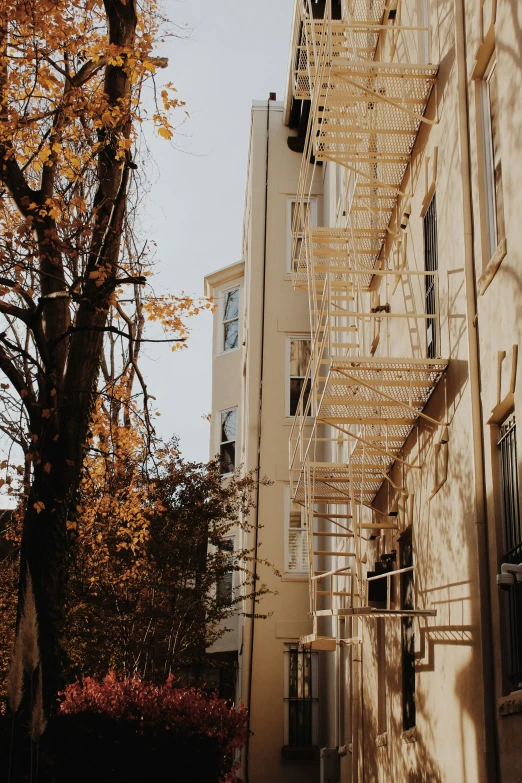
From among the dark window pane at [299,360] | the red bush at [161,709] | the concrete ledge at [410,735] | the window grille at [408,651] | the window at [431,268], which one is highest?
the dark window pane at [299,360]

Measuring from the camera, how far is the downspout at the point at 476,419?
27.5 ft

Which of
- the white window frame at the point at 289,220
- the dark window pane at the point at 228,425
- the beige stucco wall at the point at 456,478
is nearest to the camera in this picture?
the beige stucco wall at the point at 456,478

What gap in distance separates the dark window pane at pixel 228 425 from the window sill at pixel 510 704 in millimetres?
18023

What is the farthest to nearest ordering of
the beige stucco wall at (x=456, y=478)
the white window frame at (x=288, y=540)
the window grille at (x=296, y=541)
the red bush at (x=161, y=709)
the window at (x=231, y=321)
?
the window at (x=231, y=321)
the window grille at (x=296, y=541)
the white window frame at (x=288, y=540)
the red bush at (x=161, y=709)
the beige stucco wall at (x=456, y=478)

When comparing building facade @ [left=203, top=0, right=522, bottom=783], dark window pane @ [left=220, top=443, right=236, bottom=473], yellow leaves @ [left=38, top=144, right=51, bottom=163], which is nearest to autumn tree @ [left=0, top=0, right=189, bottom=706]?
yellow leaves @ [left=38, top=144, right=51, bottom=163]

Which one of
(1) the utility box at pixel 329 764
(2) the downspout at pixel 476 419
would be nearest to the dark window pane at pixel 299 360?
(1) the utility box at pixel 329 764

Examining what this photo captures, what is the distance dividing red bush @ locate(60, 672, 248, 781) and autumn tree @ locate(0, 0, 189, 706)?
2.10ft

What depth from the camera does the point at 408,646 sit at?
1214cm

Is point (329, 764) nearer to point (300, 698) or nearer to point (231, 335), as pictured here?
point (300, 698)

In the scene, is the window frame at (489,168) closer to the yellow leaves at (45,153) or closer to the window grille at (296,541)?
the yellow leaves at (45,153)

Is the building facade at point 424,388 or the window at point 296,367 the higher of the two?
the window at point 296,367

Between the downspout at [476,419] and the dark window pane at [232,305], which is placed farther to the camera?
the dark window pane at [232,305]

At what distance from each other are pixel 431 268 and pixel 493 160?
241 centimetres

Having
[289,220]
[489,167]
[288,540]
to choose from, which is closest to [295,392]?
[288,540]
